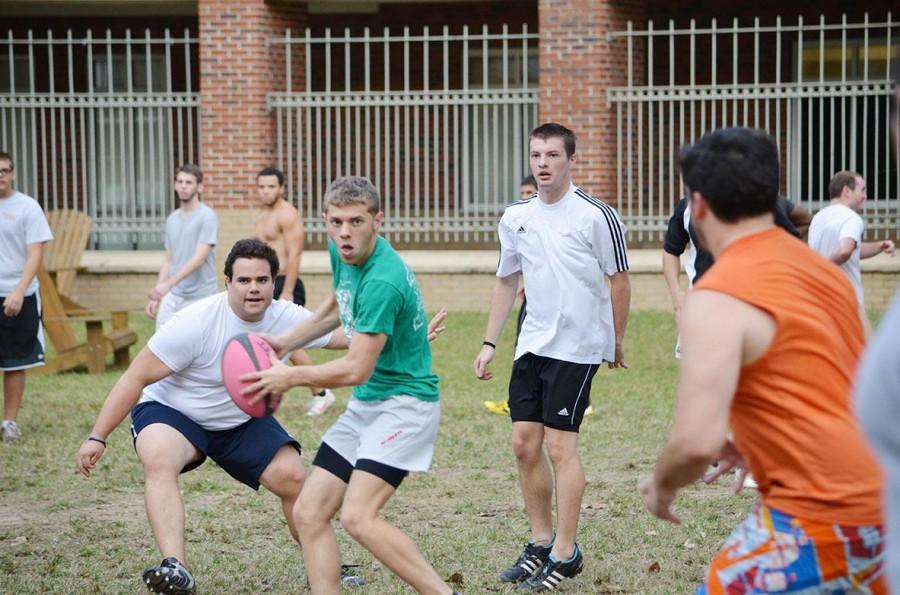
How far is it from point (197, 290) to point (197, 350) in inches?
236

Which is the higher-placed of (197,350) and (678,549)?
(197,350)

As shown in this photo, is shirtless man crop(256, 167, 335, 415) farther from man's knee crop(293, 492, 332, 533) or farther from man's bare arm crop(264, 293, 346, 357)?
man's knee crop(293, 492, 332, 533)

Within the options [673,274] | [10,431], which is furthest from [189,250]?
[673,274]

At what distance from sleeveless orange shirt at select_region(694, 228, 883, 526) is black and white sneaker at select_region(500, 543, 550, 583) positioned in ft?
10.4

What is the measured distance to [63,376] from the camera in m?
13.9

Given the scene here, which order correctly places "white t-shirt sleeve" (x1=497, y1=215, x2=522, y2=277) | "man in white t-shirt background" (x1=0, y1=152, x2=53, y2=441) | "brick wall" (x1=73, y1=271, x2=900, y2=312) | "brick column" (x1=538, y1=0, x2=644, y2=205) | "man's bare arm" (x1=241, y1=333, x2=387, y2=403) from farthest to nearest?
"brick column" (x1=538, y1=0, x2=644, y2=205) → "brick wall" (x1=73, y1=271, x2=900, y2=312) → "man in white t-shirt background" (x1=0, y1=152, x2=53, y2=441) → "white t-shirt sleeve" (x1=497, y1=215, x2=522, y2=277) → "man's bare arm" (x1=241, y1=333, x2=387, y2=403)

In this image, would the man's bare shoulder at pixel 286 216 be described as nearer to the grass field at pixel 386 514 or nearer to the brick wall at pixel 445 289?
the grass field at pixel 386 514

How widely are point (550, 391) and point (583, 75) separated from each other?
38.4 ft

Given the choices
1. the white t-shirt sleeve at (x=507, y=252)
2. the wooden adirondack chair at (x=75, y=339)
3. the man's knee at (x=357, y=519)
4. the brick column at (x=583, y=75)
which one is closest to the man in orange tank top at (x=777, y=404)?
the man's knee at (x=357, y=519)

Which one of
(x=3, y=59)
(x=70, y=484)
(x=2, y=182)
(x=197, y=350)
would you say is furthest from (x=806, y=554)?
(x=3, y=59)

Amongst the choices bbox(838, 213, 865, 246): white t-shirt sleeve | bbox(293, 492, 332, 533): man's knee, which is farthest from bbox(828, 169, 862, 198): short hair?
bbox(293, 492, 332, 533): man's knee

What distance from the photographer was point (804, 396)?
3.29m

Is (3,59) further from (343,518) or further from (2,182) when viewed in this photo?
(343,518)

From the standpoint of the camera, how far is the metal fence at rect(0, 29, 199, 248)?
18.9 meters
